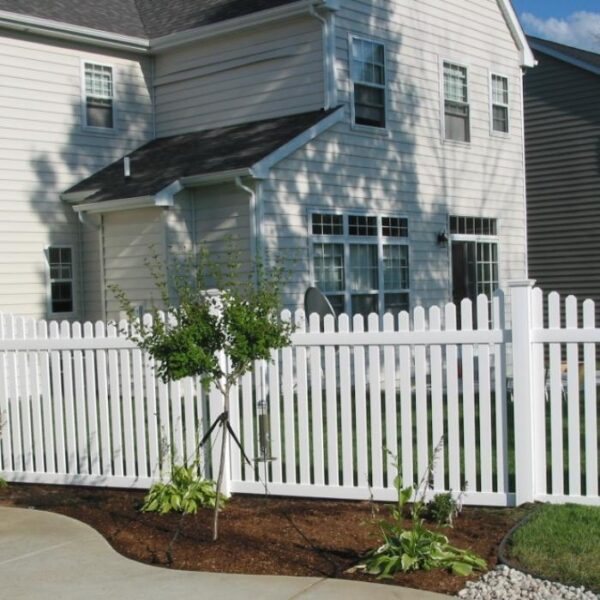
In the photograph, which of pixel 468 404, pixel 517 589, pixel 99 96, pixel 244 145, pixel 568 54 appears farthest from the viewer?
pixel 568 54

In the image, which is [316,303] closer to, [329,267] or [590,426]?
[329,267]

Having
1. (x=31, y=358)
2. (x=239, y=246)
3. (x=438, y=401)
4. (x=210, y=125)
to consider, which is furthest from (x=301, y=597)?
(x=210, y=125)

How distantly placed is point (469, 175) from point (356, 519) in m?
12.4

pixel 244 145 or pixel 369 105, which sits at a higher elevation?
pixel 369 105

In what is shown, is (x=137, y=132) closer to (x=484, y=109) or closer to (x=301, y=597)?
(x=484, y=109)

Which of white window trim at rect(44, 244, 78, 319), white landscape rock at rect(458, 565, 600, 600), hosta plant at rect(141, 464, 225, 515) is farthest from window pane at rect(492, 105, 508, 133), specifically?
white landscape rock at rect(458, 565, 600, 600)

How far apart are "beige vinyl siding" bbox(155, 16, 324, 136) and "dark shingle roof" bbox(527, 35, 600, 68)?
8859 mm

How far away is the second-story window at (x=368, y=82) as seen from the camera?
1531 cm

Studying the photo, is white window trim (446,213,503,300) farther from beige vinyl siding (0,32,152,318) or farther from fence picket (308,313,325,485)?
fence picket (308,313,325,485)

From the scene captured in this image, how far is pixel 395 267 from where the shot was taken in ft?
52.4

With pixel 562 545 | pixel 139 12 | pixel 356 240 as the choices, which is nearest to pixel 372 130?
pixel 356 240

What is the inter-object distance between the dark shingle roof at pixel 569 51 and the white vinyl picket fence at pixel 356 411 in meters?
15.3

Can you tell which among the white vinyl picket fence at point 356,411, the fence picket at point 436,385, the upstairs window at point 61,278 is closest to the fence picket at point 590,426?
the white vinyl picket fence at point 356,411

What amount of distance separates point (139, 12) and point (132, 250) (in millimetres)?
6064
